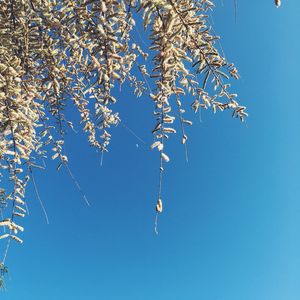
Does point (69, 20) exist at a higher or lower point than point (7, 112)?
higher

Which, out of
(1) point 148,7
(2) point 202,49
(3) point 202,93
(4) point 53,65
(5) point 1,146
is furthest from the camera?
(3) point 202,93

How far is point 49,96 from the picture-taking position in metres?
2.33

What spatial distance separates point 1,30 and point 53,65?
27cm

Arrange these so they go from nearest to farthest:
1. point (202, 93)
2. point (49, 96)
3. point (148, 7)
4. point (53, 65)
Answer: point (148, 7), point (53, 65), point (202, 93), point (49, 96)

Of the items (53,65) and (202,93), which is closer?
(53,65)

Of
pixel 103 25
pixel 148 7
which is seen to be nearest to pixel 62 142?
pixel 103 25

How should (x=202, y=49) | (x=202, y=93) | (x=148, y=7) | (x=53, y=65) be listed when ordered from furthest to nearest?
(x=202, y=93), (x=53, y=65), (x=202, y=49), (x=148, y=7)

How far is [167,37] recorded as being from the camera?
145cm

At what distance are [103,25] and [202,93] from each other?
78 cm

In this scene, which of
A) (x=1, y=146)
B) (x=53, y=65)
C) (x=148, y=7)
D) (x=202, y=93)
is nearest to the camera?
(x=148, y=7)

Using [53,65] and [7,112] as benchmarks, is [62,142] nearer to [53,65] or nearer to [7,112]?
[53,65]

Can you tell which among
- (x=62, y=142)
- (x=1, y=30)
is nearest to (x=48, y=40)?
(x=1, y=30)

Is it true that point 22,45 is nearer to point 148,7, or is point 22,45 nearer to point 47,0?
point 47,0

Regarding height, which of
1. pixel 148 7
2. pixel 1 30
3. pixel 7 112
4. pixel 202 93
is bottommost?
pixel 7 112
